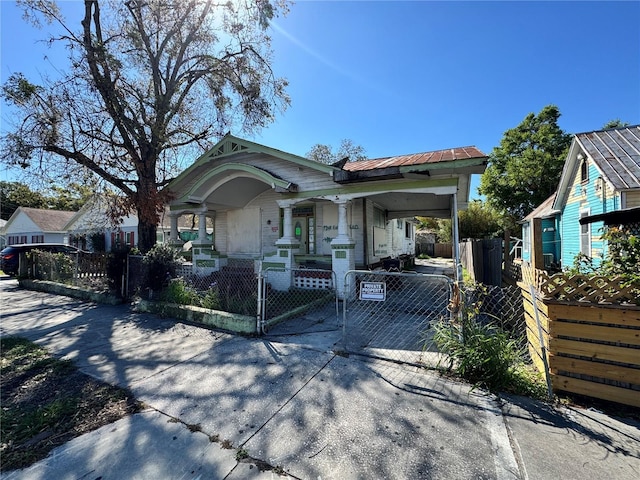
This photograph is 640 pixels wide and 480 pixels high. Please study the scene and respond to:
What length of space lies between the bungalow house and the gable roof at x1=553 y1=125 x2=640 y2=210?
3894 mm

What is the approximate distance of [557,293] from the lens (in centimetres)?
318

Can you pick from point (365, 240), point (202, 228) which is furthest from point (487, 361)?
point (202, 228)

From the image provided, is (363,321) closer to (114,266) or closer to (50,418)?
(50,418)

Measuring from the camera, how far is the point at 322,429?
261cm

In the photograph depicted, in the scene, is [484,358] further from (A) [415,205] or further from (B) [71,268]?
(B) [71,268]

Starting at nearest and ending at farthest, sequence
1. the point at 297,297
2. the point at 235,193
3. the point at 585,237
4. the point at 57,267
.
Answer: the point at 297,297, the point at 57,267, the point at 235,193, the point at 585,237

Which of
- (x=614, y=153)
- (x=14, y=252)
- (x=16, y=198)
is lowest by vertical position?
(x=14, y=252)

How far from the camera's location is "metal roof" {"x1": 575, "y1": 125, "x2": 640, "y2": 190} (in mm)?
7957

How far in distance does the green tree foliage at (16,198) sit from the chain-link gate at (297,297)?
46510 mm

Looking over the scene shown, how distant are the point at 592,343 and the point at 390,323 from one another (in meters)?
3.27

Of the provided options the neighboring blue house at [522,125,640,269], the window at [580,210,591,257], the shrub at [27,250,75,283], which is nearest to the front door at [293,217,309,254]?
the neighboring blue house at [522,125,640,269]

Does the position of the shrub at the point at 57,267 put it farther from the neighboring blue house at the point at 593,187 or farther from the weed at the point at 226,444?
the neighboring blue house at the point at 593,187

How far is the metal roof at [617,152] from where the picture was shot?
26.1ft

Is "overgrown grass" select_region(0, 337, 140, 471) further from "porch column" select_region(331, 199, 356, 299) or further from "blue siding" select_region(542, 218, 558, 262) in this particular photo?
"blue siding" select_region(542, 218, 558, 262)
